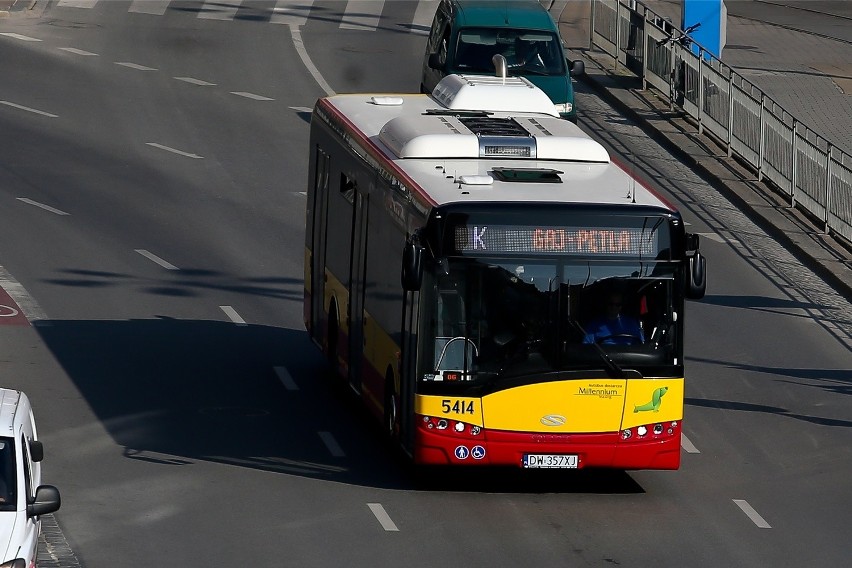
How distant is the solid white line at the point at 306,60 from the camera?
3800 cm

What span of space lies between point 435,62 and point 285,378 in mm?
13375

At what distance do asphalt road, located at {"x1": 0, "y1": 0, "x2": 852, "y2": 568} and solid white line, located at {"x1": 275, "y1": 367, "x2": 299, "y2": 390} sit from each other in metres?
0.05

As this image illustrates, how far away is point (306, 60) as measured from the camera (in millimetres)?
40938

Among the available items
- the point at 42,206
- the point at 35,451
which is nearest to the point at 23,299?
the point at 42,206

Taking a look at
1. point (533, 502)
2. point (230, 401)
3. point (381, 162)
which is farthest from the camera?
point (230, 401)

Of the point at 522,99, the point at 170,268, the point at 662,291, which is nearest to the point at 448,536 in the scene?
the point at 662,291

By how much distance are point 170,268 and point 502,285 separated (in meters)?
10.6

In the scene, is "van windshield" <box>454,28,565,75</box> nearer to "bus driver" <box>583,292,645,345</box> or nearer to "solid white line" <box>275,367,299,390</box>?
"solid white line" <box>275,367,299,390</box>

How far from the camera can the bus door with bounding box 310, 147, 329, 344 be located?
21.2 m

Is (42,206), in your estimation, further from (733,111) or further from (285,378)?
(733,111)

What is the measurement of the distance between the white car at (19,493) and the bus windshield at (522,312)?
152 inches

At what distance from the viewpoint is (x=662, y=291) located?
53.6 feet

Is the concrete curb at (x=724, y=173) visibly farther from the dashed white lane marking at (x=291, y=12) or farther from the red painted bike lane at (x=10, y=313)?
the red painted bike lane at (x=10, y=313)

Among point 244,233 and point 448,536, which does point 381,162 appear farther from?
point 244,233
